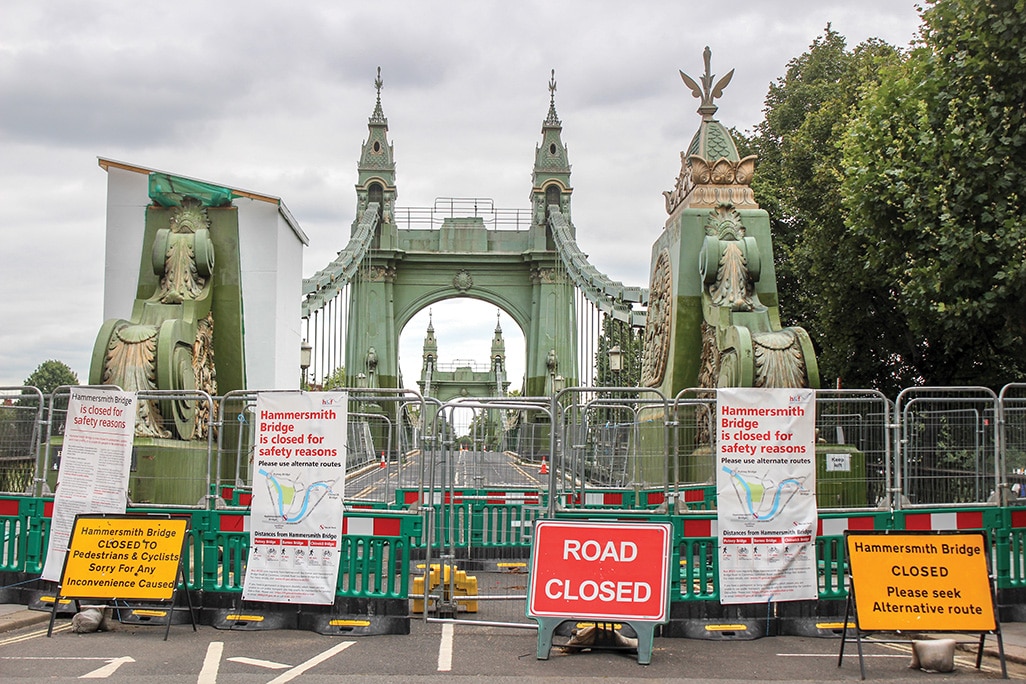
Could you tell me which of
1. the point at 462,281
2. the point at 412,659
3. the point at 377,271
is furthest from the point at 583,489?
the point at 462,281

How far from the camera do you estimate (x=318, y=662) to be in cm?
751

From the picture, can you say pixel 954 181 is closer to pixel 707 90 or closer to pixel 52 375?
pixel 707 90

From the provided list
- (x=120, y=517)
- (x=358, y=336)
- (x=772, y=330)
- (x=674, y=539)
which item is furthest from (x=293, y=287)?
(x=358, y=336)

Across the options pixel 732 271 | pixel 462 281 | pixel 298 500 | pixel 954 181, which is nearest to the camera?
pixel 298 500

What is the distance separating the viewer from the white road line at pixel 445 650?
7375mm

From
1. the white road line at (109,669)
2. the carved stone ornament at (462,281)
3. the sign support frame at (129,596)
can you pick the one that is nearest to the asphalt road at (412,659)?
the white road line at (109,669)

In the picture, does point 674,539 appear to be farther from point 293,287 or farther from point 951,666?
point 293,287

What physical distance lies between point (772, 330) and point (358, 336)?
1882 inches

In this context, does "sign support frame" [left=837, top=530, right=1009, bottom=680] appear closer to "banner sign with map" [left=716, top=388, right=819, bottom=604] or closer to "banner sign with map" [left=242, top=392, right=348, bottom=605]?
"banner sign with map" [left=716, top=388, right=819, bottom=604]

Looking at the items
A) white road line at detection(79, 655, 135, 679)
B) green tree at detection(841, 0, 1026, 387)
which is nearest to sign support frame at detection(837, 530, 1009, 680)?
white road line at detection(79, 655, 135, 679)

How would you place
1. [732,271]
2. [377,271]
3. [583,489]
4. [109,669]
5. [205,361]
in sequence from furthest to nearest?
1. [377,271]
2. [205,361]
3. [732,271]
4. [583,489]
5. [109,669]

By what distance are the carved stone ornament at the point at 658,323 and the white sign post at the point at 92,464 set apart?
819 cm

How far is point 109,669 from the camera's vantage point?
7.25 m

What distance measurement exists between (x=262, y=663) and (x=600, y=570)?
2317mm
